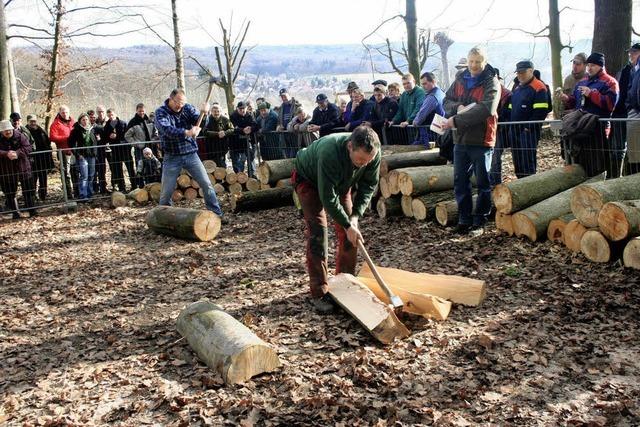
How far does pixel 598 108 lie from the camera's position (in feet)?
23.4

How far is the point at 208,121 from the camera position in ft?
39.7

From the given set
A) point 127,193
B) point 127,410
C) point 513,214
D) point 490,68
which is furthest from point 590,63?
point 127,193

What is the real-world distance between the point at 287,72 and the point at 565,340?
9391 centimetres

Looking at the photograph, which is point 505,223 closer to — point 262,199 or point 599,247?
point 599,247

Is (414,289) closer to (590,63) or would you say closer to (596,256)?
(596,256)

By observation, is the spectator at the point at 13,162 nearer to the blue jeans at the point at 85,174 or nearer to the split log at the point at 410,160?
the blue jeans at the point at 85,174

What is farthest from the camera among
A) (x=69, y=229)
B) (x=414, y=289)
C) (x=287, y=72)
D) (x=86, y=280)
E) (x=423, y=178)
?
(x=287, y=72)

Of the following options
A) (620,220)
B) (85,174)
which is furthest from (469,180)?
(85,174)

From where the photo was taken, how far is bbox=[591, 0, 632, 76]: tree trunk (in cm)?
966

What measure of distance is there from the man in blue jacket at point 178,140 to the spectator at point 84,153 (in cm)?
328

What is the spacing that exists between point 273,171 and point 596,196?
6017mm

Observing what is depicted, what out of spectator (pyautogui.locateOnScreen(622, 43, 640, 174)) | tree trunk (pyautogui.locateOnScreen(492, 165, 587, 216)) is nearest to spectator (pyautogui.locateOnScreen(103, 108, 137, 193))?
tree trunk (pyautogui.locateOnScreen(492, 165, 587, 216))

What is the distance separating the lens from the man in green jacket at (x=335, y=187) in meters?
4.29

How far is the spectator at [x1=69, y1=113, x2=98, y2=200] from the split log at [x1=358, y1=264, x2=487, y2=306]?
7.82m
